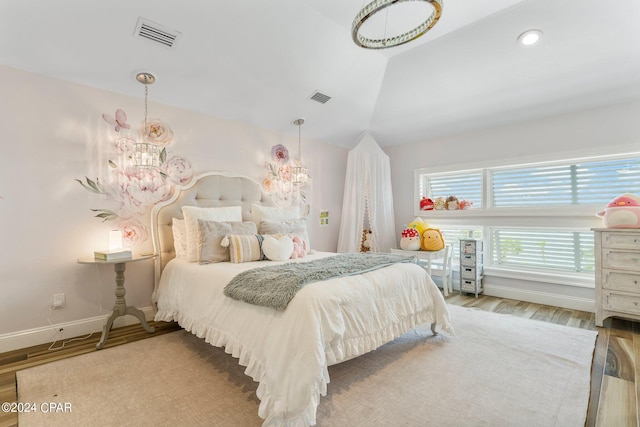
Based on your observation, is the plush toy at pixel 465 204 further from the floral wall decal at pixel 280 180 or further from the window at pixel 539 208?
the floral wall decal at pixel 280 180

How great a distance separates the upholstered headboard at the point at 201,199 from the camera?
9.71 ft

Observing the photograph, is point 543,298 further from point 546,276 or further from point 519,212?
point 519,212

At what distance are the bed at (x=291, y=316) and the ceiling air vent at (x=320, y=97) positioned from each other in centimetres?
178

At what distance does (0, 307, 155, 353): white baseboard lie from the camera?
91.6 inches

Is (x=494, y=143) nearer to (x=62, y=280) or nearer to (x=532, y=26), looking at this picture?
(x=532, y=26)

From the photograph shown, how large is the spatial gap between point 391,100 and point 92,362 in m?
4.04

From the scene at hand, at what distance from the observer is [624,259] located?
2812 mm

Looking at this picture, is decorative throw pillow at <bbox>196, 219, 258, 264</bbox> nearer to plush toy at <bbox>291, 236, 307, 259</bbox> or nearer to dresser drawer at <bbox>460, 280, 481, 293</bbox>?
plush toy at <bbox>291, 236, 307, 259</bbox>

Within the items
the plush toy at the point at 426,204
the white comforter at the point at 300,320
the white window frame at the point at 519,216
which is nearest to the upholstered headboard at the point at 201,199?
the white comforter at the point at 300,320

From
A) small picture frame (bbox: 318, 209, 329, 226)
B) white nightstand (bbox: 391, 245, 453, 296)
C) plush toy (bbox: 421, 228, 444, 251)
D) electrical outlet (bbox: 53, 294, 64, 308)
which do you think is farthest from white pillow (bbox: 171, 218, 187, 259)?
plush toy (bbox: 421, 228, 444, 251)

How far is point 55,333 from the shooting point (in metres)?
2.51

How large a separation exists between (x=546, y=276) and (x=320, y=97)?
3457mm

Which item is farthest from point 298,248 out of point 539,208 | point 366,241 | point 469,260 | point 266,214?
point 539,208

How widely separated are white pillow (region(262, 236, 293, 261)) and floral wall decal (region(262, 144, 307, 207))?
1297 millimetres
